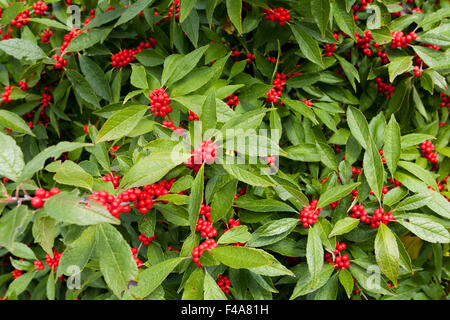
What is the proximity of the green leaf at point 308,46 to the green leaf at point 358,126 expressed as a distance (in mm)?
197

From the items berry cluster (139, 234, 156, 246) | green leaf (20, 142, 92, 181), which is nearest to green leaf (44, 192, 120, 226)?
green leaf (20, 142, 92, 181)

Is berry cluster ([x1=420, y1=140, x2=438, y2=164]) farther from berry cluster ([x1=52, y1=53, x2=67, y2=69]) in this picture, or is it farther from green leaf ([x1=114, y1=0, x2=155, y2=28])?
berry cluster ([x1=52, y1=53, x2=67, y2=69])

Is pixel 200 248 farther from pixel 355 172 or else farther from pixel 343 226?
pixel 355 172

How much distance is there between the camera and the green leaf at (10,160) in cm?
87

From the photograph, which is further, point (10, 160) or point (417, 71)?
point (417, 71)

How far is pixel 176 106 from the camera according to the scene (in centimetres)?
121

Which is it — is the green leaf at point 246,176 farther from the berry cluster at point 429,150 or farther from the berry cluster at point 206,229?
the berry cluster at point 429,150

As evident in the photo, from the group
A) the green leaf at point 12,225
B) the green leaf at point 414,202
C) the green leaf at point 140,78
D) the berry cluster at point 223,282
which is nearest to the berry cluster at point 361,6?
the green leaf at point 414,202

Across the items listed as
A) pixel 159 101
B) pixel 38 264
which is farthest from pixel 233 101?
pixel 38 264

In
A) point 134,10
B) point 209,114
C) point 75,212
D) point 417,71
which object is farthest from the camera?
point 417,71

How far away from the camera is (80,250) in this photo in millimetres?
878

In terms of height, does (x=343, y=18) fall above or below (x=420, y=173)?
above

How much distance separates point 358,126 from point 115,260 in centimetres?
85

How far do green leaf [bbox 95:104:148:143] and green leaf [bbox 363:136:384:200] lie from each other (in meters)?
0.70
